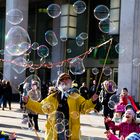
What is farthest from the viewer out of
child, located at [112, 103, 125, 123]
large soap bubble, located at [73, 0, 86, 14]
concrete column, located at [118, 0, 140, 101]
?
concrete column, located at [118, 0, 140, 101]

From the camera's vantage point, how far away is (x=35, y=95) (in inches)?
393

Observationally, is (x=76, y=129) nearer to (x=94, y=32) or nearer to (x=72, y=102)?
(x=72, y=102)

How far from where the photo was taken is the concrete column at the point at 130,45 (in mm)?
22172

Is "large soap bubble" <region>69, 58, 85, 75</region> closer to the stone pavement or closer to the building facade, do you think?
the building facade

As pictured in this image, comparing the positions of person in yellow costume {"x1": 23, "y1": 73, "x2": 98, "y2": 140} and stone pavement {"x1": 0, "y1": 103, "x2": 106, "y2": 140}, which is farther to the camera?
stone pavement {"x1": 0, "y1": 103, "x2": 106, "y2": 140}

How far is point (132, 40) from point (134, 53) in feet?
2.05

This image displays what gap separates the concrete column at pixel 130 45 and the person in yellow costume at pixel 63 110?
16003 mm

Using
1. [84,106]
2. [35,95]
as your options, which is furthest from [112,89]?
[84,106]

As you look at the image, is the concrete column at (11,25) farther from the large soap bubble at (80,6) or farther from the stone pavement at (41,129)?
the large soap bubble at (80,6)

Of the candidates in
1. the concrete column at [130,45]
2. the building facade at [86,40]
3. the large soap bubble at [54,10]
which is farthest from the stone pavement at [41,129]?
the concrete column at [130,45]

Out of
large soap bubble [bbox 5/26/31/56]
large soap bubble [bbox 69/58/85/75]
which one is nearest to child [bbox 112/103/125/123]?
large soap bubble [bbox 69/58/85/75]

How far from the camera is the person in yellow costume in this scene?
6215mm

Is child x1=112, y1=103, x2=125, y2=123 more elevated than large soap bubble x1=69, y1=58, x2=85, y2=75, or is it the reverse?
large soap bubble x1=69, y1=58, x2=85, y2=75

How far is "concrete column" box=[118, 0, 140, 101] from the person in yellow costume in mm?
16003
